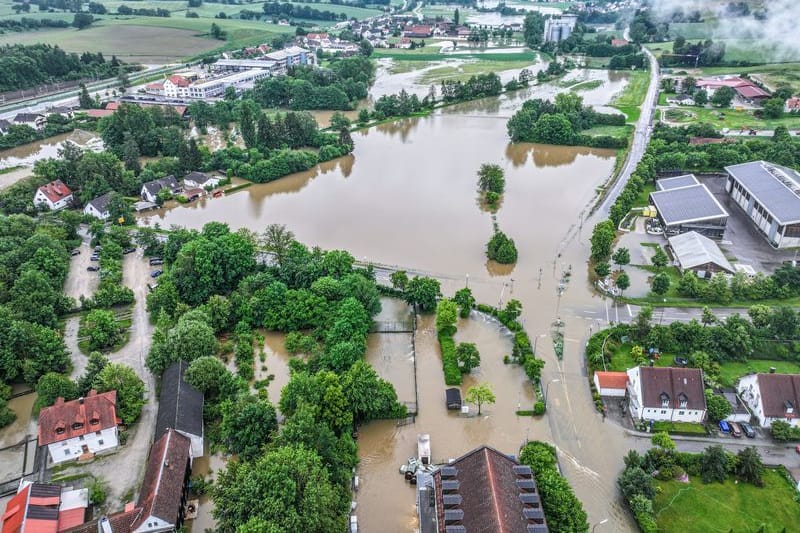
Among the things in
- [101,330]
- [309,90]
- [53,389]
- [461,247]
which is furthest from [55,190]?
[309,90]

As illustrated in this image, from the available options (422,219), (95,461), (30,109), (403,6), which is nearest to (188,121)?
(30,109)

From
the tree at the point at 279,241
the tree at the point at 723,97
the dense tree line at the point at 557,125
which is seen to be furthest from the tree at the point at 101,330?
the tree at the point at 723,97

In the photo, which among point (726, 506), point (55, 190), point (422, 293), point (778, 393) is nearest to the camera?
point (726, 506)

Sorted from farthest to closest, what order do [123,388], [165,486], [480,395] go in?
[123,388]
[480,395]
[165,486]

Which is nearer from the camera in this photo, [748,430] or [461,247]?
[748,430]

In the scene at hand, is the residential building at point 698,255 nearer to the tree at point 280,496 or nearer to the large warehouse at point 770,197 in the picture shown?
the large warehouse at point 770,197

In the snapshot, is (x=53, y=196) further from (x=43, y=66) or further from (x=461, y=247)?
(x=43, y=66)
